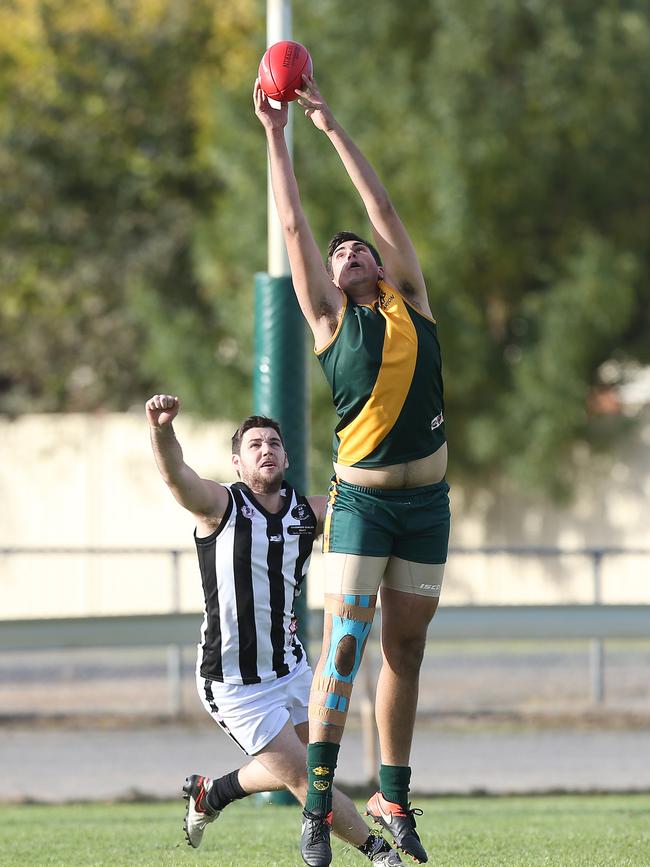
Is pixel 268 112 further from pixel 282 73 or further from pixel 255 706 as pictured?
pixel 255 706

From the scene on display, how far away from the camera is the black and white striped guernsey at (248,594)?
19.6ft

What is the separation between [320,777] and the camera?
5.48 meters

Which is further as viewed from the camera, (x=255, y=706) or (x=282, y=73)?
(x=255, y=706)

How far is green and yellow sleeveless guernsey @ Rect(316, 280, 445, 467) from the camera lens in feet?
18.5

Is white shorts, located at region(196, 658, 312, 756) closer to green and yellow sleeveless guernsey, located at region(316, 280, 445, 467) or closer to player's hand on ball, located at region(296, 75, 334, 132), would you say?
green and yellow sleeveless guernsey, located at region(316, 280, 445, 467)

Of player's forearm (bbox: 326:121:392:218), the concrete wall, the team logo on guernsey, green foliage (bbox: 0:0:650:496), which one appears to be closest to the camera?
player's forearm (bbox: 326:121:392:218)

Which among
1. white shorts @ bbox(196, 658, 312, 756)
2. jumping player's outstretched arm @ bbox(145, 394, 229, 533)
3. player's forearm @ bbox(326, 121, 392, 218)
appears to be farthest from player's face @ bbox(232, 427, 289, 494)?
player's forearm @ bbox(326, 121, 392, 218)

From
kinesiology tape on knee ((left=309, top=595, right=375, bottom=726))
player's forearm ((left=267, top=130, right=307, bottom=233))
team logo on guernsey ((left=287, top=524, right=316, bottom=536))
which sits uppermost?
player's forearm ((left=267, top=130, right=307, bottom=233))

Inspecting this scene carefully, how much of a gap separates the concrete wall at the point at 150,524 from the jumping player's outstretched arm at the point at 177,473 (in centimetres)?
1499

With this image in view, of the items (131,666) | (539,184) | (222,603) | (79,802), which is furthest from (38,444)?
(222,603)

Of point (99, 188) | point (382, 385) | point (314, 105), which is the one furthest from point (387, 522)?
point (99, 188)

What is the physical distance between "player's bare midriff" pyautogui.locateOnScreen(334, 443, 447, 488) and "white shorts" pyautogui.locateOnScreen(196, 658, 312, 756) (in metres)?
0.93

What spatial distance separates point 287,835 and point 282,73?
11.7 ft

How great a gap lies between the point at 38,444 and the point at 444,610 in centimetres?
1544
